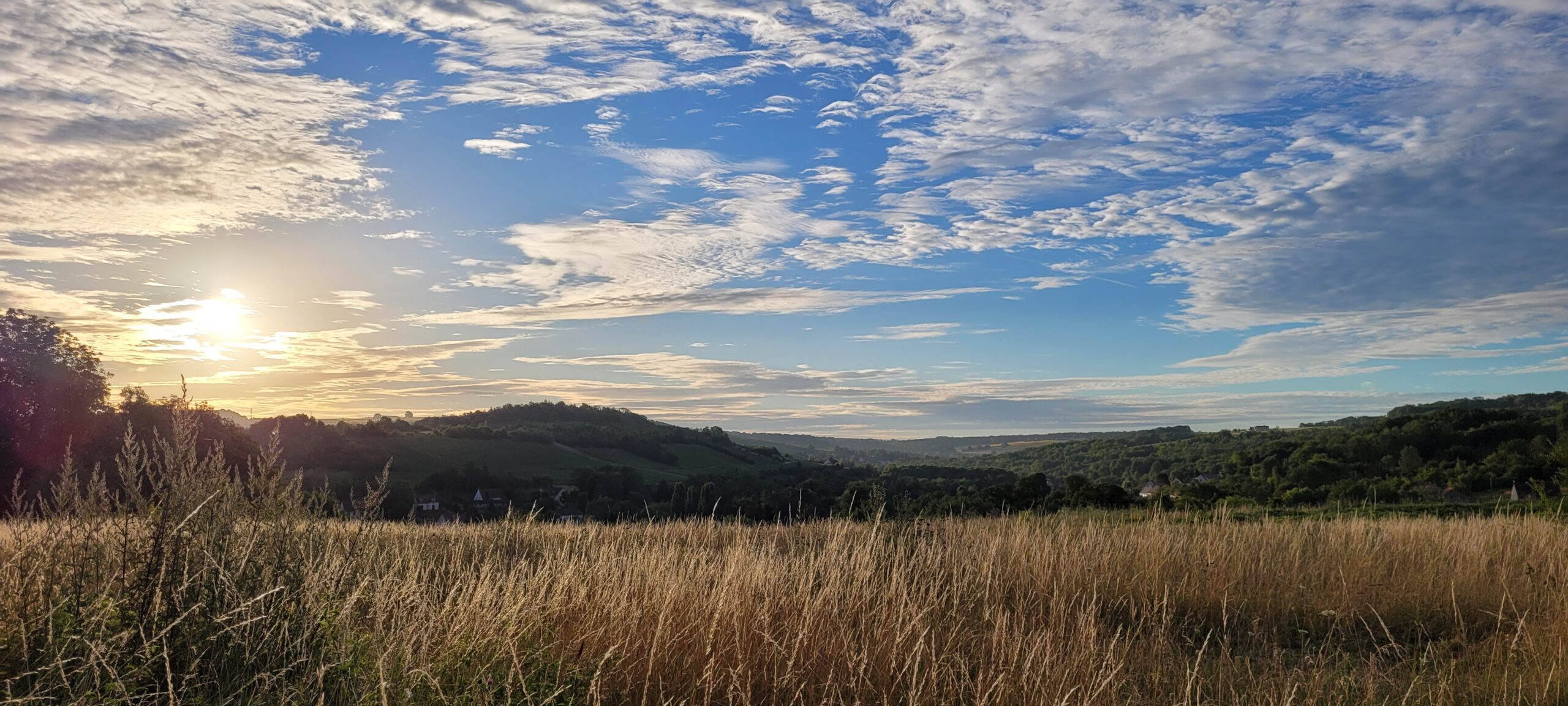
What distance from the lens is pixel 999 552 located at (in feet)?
31.7

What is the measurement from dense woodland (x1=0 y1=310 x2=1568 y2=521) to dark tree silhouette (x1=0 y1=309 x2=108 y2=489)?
0.05 meters

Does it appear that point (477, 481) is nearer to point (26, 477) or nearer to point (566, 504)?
point (566, 504)

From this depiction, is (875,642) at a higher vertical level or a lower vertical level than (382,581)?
lower

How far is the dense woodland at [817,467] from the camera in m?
21.6

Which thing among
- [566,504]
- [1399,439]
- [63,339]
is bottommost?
[566,504]

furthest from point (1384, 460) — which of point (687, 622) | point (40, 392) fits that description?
point (40, 392)

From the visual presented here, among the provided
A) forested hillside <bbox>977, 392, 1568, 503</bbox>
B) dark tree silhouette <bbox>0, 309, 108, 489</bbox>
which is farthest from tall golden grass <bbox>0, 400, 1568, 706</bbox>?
dark tree silhouette <bbox>0, 309, 108, 489</bbox>

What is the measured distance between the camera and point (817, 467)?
47.2 meters

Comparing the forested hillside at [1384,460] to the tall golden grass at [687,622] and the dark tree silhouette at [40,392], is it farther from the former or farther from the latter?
the dark tree silhouette at [40,392]

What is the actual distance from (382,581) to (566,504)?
33.4 m

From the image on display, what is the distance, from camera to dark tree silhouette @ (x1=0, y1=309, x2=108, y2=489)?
28203 mm

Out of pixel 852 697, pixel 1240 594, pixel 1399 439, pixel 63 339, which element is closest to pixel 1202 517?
pixel 1240 594

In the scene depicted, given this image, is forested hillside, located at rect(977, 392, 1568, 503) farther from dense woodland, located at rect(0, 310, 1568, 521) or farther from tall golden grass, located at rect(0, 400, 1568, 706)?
tall golden grass, located at rect(0, 400, 1568, 706)

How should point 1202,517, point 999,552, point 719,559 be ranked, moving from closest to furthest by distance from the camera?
point 719,559 → point 999,552 → point 1202,517
